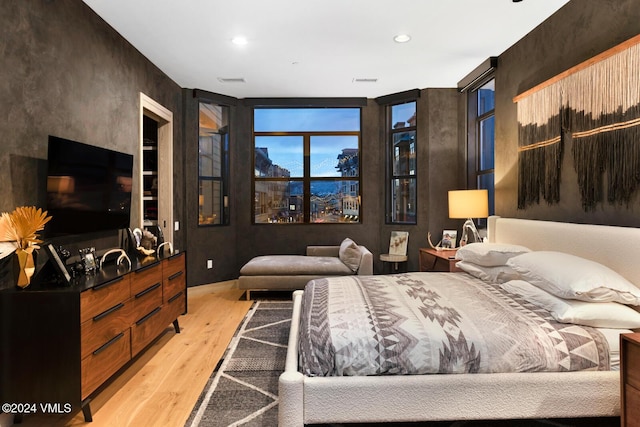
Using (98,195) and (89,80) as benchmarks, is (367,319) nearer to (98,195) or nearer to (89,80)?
(98,195)

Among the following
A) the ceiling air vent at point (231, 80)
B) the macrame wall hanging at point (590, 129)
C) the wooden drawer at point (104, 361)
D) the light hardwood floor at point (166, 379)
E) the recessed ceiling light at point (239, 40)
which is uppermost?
the ceiling air vent at point (231, 80)

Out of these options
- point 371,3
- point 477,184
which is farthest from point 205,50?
point 477,184

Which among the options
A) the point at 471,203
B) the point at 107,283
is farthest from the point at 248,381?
the point at 471,203

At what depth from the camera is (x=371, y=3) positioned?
9.54ft

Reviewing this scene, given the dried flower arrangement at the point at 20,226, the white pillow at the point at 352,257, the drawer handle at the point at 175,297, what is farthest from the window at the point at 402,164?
the dried flower arrangement at the point at 20,226

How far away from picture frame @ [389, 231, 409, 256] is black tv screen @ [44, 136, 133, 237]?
3495mm

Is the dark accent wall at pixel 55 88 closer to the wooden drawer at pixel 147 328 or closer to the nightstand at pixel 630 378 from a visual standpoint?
the wooden drawer at pixel 147 328

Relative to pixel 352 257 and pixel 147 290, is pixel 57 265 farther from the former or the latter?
pixel 352 257

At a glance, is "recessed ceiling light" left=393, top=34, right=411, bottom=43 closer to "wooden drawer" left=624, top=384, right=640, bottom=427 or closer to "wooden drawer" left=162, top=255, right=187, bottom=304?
"wooden drawer" left=162, top=255, right=187, bottom=304

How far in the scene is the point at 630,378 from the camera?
1.62 metres

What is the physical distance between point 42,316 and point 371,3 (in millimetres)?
3043

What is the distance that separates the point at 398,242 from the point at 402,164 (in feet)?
3.76

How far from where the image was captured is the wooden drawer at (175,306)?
3258mm

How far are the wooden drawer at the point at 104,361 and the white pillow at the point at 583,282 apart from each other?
264cm
